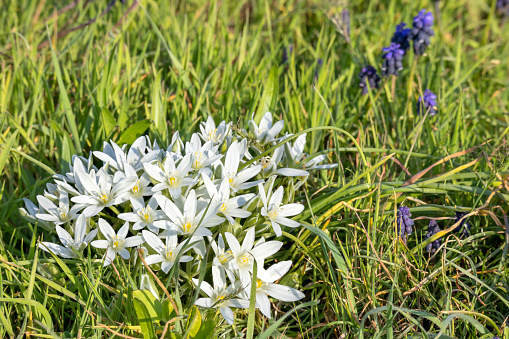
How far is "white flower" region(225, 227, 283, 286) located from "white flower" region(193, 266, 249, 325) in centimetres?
6

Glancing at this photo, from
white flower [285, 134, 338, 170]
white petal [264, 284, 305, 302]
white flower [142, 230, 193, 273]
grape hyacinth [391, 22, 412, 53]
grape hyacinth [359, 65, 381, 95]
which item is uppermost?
grape hyacinth [391, 22, 412, 53]

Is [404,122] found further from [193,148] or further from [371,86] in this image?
[193,148]

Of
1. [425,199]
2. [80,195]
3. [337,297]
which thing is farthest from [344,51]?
[80,195]

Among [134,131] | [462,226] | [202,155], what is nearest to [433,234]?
[462,226]

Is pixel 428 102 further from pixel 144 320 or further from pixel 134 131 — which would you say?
pixel 144 320

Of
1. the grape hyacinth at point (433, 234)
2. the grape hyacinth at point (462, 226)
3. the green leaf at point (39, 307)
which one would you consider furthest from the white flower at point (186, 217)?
the grape hyacinth at point (462, 226)

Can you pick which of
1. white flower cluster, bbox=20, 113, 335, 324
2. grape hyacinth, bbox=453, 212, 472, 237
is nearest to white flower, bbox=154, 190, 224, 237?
white flower cluster, bbox=20, 113, 335, 324

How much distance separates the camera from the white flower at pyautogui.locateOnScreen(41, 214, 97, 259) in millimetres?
1735

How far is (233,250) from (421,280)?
2.64 feet

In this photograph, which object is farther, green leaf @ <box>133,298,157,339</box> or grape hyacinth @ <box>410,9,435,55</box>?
grape hyacinth @ <box>410,9,435,55</box>

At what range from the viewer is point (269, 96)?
102 inches

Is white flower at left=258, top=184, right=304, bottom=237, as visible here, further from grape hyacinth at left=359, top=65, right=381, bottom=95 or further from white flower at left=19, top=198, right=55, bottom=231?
grape hyacinth at left=359, top=65, right=381, bottom=95

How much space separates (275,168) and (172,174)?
1.50 feet

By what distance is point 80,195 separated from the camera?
1771 mm
